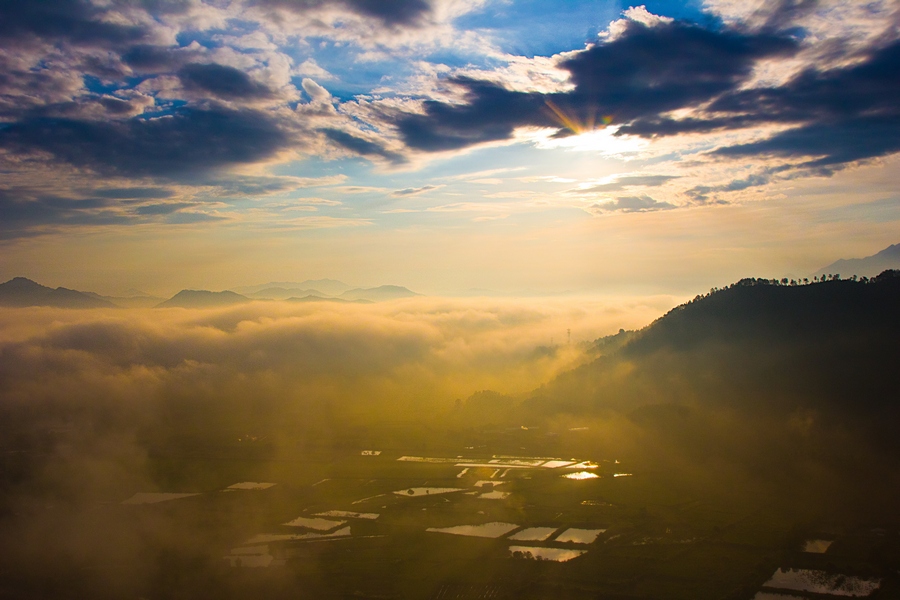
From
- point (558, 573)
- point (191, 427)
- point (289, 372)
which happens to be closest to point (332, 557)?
point (558, 573)

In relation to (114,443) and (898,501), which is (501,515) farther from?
(114,443)

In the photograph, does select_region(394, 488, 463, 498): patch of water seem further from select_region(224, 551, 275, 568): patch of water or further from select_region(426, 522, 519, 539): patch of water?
select_region(224, 551, 275, 568): patch of water

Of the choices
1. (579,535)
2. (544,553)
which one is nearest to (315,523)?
(544,553)

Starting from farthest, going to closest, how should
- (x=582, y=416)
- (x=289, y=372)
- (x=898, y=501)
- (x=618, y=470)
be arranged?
1. (x=289, y=372)
2. (x=582, y=416)
3. (x=618, y=470)
4. (x=898, y=501)

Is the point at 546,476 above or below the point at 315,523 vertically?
above

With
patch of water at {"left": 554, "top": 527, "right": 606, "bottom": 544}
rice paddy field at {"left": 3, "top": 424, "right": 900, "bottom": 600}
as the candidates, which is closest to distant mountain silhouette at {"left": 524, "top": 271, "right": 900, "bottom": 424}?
rice paddy field at {"left": 3, "top": 424, "right": 900, "bottom": 600}

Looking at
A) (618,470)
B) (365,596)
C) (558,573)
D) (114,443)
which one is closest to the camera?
(365,596)

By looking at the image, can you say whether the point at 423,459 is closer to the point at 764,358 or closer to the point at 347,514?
the point at 347,514
